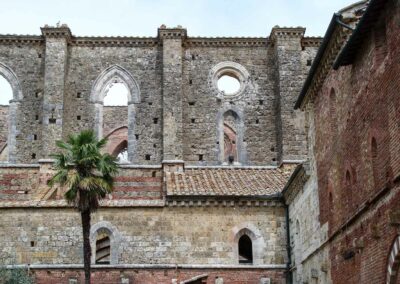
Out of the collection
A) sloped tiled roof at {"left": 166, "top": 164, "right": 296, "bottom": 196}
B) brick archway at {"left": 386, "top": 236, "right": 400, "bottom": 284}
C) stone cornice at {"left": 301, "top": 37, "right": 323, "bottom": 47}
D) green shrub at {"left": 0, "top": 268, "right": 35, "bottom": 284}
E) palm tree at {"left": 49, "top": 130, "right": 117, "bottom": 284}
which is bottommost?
brick archway at {"left": 386, "top": 236, "right": 400, "bottom": 284}

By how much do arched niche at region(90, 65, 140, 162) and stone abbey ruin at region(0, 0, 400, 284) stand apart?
5 cm

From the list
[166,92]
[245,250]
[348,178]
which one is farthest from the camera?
[166,92]

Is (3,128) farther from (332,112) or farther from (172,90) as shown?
(332,112)

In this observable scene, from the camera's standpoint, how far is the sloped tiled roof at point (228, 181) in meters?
26.3

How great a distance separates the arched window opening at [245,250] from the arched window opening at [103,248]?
5.20 meters

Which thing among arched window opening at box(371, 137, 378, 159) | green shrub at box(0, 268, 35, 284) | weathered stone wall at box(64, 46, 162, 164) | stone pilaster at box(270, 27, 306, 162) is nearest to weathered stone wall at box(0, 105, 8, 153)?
weathered stone wall at box(64, 46, 162, 164)

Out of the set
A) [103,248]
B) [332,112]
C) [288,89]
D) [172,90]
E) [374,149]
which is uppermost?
[288,89]

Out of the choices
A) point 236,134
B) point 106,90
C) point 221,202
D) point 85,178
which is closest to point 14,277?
point 85,178

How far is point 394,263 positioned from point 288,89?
18.3 meters

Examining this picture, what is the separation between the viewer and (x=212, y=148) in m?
30.5

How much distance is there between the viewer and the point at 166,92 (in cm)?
3053

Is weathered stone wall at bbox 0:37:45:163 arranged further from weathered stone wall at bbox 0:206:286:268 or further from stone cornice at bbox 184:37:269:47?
stone cornice at bbox 184:37:269:47

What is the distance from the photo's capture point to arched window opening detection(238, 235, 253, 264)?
89.6 feet

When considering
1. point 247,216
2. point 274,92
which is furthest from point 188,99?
point 247,216
